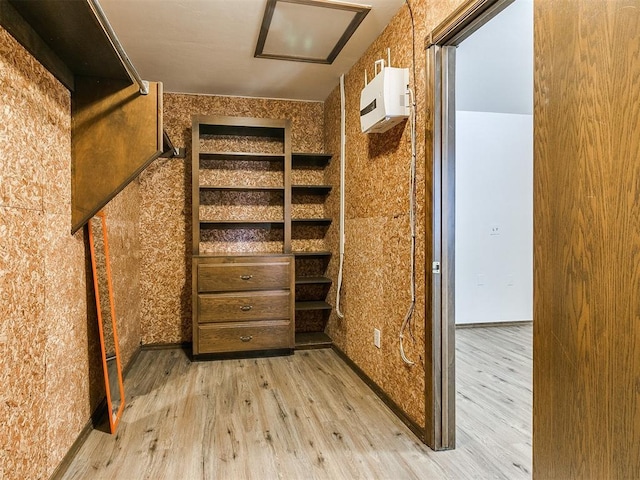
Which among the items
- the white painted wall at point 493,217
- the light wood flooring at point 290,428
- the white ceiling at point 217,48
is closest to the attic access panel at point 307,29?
the white ceiling at point 217,48

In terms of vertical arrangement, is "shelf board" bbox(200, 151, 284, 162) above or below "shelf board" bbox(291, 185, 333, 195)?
above

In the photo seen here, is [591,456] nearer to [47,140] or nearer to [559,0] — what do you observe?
[559,0]

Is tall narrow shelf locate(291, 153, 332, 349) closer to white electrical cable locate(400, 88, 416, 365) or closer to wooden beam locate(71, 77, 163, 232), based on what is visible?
white electrical cable locate(400, 88, 416, 365)

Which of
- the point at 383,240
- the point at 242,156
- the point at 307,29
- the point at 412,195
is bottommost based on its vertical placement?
the point at 383,240

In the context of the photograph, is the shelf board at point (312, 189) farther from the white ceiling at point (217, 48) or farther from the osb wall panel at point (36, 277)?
the osb wall panel at point (36, 277)

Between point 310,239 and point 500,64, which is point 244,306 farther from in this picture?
point 500,64

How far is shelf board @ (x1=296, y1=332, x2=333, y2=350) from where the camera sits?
12.0 ft

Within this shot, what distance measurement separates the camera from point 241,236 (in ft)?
12.7

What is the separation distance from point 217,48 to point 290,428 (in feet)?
8.39

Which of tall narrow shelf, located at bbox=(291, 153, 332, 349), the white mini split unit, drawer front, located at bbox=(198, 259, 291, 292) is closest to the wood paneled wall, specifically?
the white mini split unit

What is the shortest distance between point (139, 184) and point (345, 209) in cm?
192

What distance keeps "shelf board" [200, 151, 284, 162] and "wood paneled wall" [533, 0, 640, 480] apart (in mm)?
2631

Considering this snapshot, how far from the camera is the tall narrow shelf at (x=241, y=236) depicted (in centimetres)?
330

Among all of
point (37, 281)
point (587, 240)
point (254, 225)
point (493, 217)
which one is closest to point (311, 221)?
point (254, 225)
